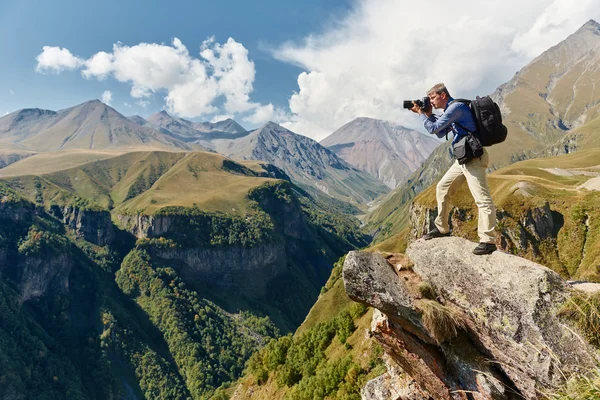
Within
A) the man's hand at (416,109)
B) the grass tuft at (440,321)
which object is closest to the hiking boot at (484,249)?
the grass tuft at (440,321)

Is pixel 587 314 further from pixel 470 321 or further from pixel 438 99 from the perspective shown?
pixel 438 99

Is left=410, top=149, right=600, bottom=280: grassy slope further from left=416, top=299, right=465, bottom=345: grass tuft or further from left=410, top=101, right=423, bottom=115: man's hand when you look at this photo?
left=410, top=101, right=423, bottom=115: man's hand

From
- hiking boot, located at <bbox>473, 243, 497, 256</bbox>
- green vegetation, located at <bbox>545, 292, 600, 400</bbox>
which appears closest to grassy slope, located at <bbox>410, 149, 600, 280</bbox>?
hiking boot, located at <bbox>473, 243, 497, 256</bbox>

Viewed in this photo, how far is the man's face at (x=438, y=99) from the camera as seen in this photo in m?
12.3

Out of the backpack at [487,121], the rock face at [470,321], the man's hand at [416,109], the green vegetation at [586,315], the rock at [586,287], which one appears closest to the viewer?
the green vegetation at [586,315]

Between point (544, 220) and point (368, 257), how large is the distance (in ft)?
256

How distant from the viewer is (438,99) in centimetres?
1237

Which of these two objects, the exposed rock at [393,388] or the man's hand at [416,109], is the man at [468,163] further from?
the exposed rock at [393,388]

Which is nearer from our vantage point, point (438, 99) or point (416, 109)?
point (438, 99)

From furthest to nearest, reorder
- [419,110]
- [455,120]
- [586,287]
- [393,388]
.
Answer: [393,388], [419,110], [455,120], [586,287]

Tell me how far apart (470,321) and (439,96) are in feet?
27.4

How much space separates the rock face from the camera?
9.40m

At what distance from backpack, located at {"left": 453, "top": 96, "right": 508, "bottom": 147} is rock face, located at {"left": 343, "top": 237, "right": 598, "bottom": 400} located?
13.9ft

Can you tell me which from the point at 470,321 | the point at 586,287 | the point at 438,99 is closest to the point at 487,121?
the point at 438,99
